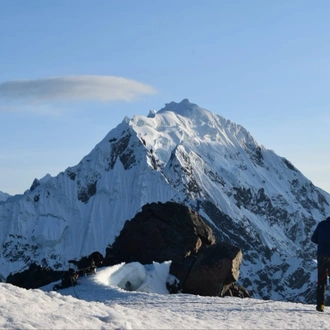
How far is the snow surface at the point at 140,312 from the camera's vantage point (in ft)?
36.0

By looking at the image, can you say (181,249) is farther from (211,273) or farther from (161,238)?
(211,273)

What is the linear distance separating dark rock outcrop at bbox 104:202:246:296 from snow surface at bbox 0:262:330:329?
7.37 m

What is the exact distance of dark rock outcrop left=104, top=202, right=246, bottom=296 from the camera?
28312 mm

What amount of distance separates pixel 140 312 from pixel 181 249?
20.7 meters

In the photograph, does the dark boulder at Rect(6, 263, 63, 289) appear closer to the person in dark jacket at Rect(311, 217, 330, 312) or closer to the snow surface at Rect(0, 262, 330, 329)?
the snow surface at Rect(0, 262, 330, 329)

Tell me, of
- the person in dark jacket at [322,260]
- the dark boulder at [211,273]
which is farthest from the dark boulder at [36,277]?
the person in dark jacket at [322,260]

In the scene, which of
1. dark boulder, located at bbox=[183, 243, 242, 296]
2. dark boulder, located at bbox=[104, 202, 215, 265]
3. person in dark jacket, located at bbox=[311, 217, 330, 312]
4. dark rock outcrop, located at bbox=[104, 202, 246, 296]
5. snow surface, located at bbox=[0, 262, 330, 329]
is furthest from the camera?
dark boulder, located at bbox=[104, 202, 215, 265]

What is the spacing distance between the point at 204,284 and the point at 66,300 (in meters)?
15.8

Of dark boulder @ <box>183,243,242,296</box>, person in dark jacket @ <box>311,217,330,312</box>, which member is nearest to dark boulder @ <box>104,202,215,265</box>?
dark boulder @ <box>183,243,242,296</box>

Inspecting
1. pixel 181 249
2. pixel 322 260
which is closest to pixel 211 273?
pixel 181 249

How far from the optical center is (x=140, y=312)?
521 inches

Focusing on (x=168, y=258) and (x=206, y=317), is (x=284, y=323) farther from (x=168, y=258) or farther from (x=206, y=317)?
(x=168, y=258)

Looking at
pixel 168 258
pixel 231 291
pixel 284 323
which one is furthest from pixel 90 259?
pixel 284 323

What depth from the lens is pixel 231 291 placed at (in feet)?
105
